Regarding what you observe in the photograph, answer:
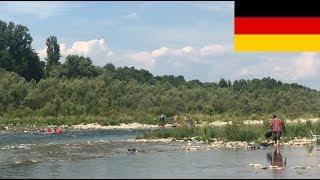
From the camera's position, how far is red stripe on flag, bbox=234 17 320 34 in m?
10.3

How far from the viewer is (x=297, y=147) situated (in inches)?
1293

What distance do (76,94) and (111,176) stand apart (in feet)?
258

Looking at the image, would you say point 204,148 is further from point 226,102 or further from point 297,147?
point 226,102

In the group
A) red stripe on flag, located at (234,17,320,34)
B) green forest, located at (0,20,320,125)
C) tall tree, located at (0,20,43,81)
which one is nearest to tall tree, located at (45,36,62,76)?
green forest, located at (0,20,320,125)

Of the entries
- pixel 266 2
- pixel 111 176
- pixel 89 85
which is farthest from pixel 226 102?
pixel 266 2

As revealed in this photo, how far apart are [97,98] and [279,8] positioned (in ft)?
291

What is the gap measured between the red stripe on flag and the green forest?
66388 mm

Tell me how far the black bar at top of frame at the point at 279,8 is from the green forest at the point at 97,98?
66607 mm

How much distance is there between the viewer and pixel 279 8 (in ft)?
34.0

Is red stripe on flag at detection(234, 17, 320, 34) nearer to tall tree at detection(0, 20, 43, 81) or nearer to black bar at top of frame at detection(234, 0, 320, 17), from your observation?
black bar at top of frame at detection(234, 0, 320, 17)

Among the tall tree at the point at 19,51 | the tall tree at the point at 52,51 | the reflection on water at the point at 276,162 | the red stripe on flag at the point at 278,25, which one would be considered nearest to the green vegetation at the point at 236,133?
the reflection on water at the point at 276,162

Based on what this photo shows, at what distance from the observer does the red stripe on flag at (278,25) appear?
10.3 m

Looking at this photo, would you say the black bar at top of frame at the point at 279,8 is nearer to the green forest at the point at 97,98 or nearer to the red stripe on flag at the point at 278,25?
the red stripe on flag at the point at 278,25

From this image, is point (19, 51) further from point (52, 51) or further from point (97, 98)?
point (97, 98)
